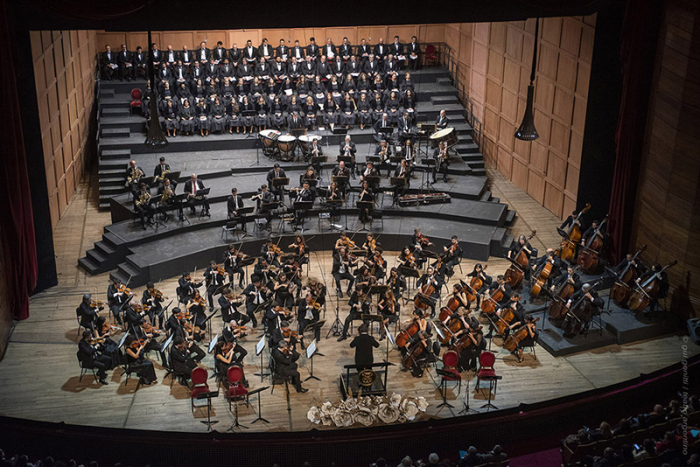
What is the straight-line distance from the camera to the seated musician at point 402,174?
1728 centimetres

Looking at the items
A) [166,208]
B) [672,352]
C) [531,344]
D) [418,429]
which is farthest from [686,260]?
[166,208]

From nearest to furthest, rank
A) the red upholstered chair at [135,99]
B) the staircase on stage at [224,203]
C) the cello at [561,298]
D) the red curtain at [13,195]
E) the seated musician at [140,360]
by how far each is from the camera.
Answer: the seated musician at [140,360] → the red curtain at [13,195] → the cello at [561,298] → the staircase on stage at [224,203] → the red upholstered chair at [135,99]

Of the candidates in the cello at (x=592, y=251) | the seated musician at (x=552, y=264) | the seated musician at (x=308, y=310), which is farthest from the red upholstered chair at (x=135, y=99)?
the cello at (x=592, y=251)

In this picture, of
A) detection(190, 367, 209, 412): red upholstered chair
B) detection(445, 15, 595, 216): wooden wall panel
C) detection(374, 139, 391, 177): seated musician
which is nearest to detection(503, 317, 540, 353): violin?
detection(190, 367, 209, 412): red upholstered chair

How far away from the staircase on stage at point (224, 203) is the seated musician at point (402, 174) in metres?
0.31

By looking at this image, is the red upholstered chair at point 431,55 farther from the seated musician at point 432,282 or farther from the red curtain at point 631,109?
the seated musician at point 432,282

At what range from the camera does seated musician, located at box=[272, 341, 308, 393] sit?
11.6 metres

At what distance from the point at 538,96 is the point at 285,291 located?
8.16m

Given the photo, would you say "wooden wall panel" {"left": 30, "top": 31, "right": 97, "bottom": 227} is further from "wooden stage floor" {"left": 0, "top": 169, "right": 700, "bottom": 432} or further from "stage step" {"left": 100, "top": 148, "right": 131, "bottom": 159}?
"wooden stage floor" {"left": 0, "top": 169, "right": 700, "bottom": 432}

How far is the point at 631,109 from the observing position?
1398 cm

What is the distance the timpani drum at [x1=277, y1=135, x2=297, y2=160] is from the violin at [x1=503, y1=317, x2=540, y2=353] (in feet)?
26.4

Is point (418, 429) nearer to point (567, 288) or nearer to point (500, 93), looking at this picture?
point (567, 288)

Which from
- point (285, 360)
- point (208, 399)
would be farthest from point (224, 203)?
point (208, 399)

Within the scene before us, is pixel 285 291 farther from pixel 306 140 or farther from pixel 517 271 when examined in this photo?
pixel 306 140
